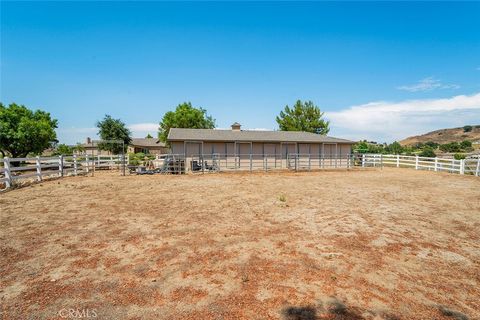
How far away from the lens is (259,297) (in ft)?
11.3

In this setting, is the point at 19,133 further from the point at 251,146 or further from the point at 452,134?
the point at 452,134

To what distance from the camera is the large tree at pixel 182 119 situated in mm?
43125

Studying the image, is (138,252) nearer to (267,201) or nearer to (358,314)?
(358,314)

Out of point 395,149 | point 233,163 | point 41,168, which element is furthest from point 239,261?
point 395,149


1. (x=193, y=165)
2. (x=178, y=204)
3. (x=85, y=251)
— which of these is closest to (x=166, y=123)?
(x=193, y=165)

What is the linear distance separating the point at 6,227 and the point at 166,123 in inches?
1571

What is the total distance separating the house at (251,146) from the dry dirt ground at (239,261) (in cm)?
1294

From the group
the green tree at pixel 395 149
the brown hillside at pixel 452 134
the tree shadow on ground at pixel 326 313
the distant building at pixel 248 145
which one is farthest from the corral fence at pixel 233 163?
the brown hillside at pixel 452 134

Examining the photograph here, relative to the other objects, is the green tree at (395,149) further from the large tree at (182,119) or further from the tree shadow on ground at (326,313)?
the tree shadow on ground at (326,313)

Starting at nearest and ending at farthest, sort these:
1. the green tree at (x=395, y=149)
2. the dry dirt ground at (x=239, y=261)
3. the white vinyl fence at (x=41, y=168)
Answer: the dry dirt ground at (x=239, y=261), the white vinyl fence at (x=41, y=168), the green tree at (x=395, y=149)

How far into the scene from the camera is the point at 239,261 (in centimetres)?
446

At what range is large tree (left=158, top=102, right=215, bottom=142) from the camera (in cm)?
4312

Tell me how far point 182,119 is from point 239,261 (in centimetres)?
4062

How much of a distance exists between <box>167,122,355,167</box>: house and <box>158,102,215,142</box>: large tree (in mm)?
19475
